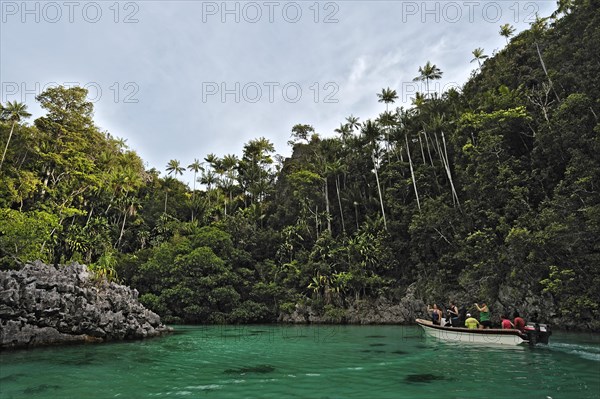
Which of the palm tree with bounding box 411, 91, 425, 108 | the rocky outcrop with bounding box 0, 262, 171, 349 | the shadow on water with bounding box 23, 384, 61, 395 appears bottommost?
the shadow on water with bounding box 23, 384, 61, 395

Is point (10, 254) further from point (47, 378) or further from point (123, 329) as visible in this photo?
point (47, 378)

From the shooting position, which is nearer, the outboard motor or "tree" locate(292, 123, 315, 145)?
the outboard motor

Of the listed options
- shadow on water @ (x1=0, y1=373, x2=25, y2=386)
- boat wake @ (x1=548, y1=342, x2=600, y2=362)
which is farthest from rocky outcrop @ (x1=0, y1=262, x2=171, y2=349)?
boat wake @ (x1=548, y1=342, x2=600, y2=362)

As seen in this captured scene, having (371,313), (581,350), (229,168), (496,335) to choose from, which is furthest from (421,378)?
(229,168)

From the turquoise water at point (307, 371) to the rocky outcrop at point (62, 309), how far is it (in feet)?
4.83

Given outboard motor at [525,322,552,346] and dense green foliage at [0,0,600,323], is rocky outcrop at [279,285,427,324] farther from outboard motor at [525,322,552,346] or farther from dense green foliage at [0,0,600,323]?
outboard motor at [525,322,552,346]

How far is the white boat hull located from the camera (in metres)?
12.8

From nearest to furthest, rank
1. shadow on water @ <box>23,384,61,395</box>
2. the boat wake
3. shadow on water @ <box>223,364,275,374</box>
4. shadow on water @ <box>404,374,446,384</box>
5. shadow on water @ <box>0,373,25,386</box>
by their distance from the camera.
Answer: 1. shadow on water @ <box>23,384,61,395</box>
2. shadow on water @ <box>404,374,446,384</box>
3. shadow on water @ <box>0,373,25,386</box>
4. shadow on water @ <box>223,364,275,374</box>
5. the boat wake

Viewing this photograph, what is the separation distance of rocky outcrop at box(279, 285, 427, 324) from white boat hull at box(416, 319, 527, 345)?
34.6 feet

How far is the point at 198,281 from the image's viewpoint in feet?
93.3

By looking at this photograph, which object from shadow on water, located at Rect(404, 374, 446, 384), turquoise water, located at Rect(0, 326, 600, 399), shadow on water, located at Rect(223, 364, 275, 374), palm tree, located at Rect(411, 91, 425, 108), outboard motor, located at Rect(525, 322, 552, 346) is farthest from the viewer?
palm tree, located at Rect(411, 91, 425, 108)

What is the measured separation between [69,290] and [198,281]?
12910 millimetres

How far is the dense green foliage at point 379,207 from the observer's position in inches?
766

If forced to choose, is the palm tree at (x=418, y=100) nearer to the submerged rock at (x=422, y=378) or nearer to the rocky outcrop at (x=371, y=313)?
the rocky outcrop at (x=371, y=313)
